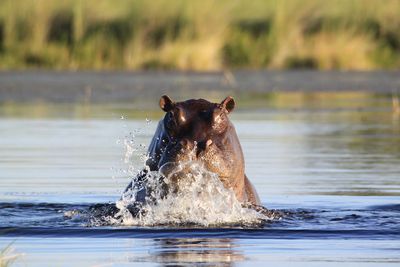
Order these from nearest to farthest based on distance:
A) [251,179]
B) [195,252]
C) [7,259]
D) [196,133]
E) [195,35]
Result: [7,259], [195,252], [196,133], [251,179], [195,35]

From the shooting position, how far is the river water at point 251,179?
21.1 ft

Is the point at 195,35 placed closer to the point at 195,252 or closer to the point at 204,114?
the point at 204,114

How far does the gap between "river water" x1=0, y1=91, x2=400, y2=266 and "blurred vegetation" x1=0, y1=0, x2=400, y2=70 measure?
910 cm

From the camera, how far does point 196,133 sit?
739 centimetres

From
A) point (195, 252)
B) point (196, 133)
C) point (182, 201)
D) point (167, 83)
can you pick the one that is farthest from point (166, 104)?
point (167, 83)

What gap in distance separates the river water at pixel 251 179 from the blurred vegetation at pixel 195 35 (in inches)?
358

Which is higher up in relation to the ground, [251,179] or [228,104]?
[228,104]

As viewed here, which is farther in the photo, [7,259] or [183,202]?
[183,202]

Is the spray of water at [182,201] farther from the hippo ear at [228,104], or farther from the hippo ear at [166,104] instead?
the hippo ear at [228,104]

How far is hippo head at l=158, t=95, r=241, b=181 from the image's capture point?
7.15 meters

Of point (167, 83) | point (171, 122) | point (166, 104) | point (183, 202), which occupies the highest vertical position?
point (167, 83)

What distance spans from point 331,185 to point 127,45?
1751 centimetres

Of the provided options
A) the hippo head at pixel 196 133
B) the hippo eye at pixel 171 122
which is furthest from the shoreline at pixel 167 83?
the hippo eye at pixel 171 122

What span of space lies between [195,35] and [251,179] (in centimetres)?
1813
